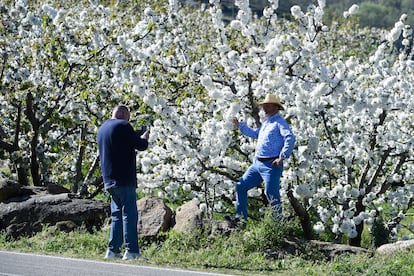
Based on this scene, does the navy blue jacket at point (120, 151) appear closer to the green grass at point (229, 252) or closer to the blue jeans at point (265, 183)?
the green grass at point (229, 252)

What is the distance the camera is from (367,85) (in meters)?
12.2

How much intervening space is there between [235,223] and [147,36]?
18.0 feet

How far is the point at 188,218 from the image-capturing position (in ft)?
34.2

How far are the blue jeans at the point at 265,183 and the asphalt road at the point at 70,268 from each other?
2.17m

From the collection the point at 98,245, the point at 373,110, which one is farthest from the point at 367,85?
the point at 98,245

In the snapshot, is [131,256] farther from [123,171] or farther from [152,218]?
[152,218]

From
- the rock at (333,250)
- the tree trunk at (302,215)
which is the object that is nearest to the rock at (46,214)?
the tree trunk at (302,215)

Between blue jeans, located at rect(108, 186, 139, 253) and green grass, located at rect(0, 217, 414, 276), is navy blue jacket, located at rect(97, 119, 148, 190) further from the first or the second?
green grass, located at rect(0, 217, 414, 276)

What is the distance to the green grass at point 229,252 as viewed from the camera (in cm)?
819

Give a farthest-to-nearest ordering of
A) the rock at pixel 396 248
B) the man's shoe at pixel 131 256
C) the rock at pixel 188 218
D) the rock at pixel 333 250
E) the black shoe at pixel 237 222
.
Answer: the rock at pixel 188 218 < the black shoe at pixel 237 222 < the rock at pixel 333 250 < the rock at pixel 396 248 < the man's shoe at pixel 131 256

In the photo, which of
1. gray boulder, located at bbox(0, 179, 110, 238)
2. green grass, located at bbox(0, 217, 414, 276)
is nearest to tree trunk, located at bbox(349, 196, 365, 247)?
green grass, located at bbox(0, 217, 414, 276)

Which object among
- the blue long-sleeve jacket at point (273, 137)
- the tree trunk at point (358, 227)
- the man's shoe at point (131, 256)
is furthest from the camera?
the tree trunk at point (358, 227)

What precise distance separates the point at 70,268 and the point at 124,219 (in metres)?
1.26

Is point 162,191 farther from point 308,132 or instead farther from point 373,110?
point 373,110
